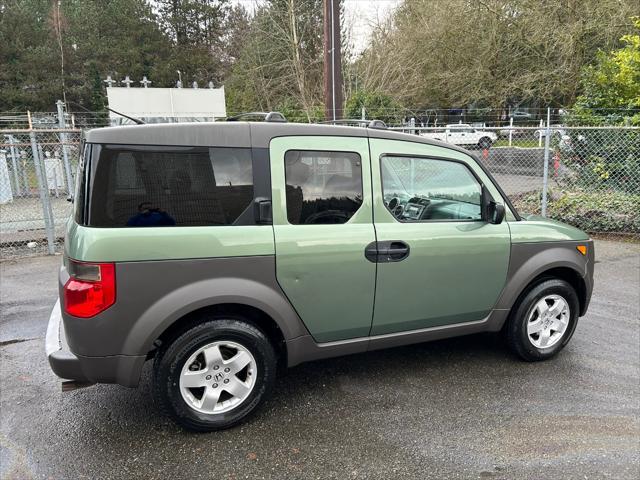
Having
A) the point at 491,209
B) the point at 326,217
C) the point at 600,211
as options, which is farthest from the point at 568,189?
the point at 326,217

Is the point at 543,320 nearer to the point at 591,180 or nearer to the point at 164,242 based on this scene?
the point at 164,242

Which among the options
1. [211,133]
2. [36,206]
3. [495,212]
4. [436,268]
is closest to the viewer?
[211,133]

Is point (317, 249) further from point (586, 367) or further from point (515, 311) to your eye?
point (586, 367)

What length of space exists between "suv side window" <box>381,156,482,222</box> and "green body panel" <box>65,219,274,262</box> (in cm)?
107

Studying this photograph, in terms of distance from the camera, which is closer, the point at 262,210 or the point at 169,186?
the point at 169,186

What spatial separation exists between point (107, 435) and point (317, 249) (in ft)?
5.51

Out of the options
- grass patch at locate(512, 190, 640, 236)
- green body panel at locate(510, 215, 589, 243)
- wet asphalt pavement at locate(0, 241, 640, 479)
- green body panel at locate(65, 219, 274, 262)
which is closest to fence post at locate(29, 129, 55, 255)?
wet asphalt pavement at locate(0, 241, 640, 479)

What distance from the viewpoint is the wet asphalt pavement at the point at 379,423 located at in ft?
8.53

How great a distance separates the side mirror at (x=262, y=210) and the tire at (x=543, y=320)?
6.97ft

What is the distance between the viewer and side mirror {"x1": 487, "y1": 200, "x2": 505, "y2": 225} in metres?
3.41

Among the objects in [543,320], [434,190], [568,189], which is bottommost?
[543,320]

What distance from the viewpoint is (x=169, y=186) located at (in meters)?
2.66

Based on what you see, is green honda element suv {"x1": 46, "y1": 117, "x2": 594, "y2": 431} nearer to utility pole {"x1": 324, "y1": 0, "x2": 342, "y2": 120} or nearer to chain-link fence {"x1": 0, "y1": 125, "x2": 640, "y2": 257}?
chain-link fence {"x1": 0, "y1": 125, "x2": 640, "y2": 257}

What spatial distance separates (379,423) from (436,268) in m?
1.08
